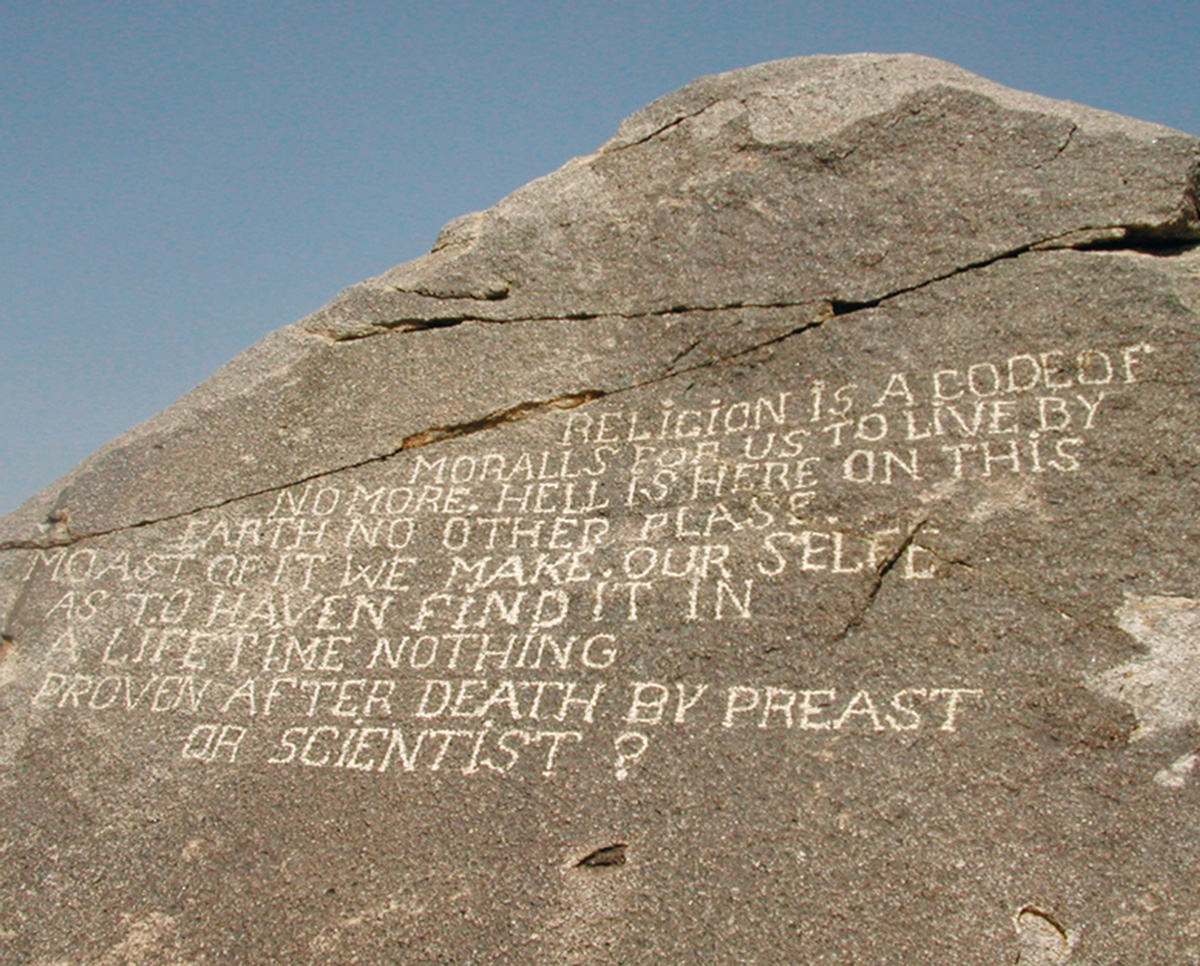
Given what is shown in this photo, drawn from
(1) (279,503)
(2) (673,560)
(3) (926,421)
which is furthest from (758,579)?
(1) (279,503)

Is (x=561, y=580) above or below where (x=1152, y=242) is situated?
below

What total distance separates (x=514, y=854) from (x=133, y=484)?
247cm

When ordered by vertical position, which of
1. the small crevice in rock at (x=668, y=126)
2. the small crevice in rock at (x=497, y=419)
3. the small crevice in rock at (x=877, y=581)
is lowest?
the small crevice in rock at (x=877, y=581)

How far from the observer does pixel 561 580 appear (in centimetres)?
330

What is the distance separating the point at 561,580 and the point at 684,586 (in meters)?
0.44

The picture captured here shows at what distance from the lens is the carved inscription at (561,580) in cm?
295

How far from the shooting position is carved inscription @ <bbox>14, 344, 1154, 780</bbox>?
116 inches

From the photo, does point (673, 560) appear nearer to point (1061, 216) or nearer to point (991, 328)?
Result: point (991, 328)

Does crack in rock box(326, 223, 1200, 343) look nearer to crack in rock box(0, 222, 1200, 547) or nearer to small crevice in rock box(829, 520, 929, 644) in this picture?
crack in rock box(0, 222, 1200, 547)

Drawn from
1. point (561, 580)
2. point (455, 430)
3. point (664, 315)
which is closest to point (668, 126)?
point (664, 315)

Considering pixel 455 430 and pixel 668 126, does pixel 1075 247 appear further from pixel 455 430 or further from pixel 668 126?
pixel 455 430

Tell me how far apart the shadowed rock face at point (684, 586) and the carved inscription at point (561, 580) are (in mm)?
14

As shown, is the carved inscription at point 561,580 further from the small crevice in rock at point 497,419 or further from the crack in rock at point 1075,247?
the crack in rock at point 1075,247

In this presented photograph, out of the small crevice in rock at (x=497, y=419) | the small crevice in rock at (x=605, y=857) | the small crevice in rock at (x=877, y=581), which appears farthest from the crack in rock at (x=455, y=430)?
the small crevice in rock at (x=605, y=857)
